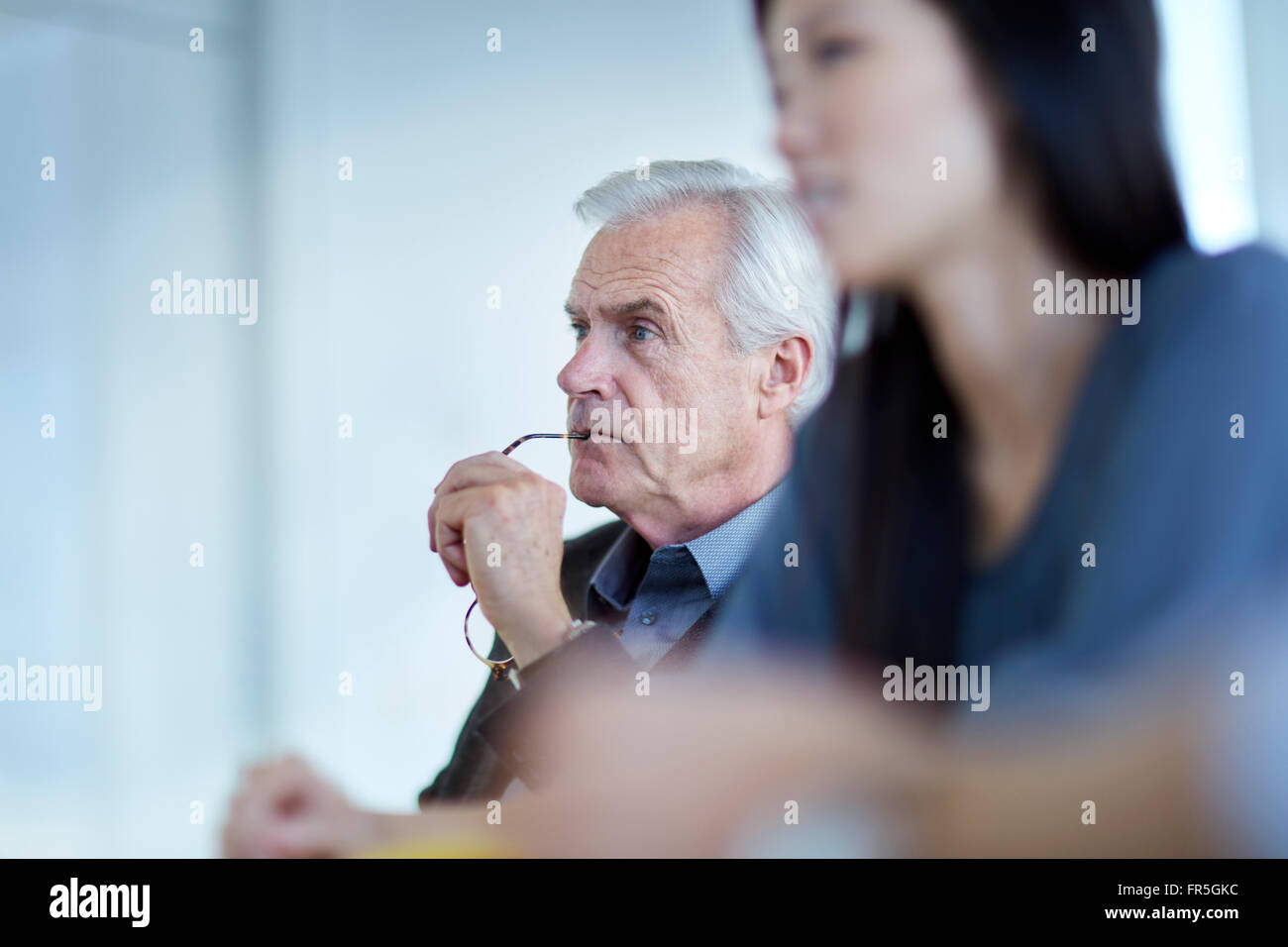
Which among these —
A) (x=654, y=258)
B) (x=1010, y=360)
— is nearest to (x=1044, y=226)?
(x=1010, y=360)

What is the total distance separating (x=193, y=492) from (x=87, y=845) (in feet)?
1.42

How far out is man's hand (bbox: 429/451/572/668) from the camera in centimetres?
125

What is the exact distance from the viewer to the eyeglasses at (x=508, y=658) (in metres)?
1.25

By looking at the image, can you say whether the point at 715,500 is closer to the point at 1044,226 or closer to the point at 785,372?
the point at 785,372

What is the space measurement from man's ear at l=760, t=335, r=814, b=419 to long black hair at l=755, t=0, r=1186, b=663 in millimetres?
45

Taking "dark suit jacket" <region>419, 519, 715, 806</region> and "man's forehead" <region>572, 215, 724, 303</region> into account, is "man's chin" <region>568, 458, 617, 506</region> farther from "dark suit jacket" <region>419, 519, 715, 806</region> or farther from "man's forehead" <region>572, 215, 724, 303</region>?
"man's forehead" <region>572, 215, 724, 303</region>

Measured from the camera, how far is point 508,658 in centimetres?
126

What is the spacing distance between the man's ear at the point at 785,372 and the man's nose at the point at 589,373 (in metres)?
0.17

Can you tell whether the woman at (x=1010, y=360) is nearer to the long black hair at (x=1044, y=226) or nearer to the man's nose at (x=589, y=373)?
the long black hair at (x=1044, y=226)

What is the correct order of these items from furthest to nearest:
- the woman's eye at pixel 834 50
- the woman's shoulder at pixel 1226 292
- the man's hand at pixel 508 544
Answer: the man's hand at pixel 508 544 < the woman's eye at pixel 834 50 < the woman's shoulder at pixel 1226 292

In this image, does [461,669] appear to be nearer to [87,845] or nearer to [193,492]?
[193,492]

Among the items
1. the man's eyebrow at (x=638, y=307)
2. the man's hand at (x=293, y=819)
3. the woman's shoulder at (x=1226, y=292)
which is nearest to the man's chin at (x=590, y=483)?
the man's eyebrow at (x=638, y=307)

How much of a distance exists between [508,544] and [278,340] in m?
0.38
